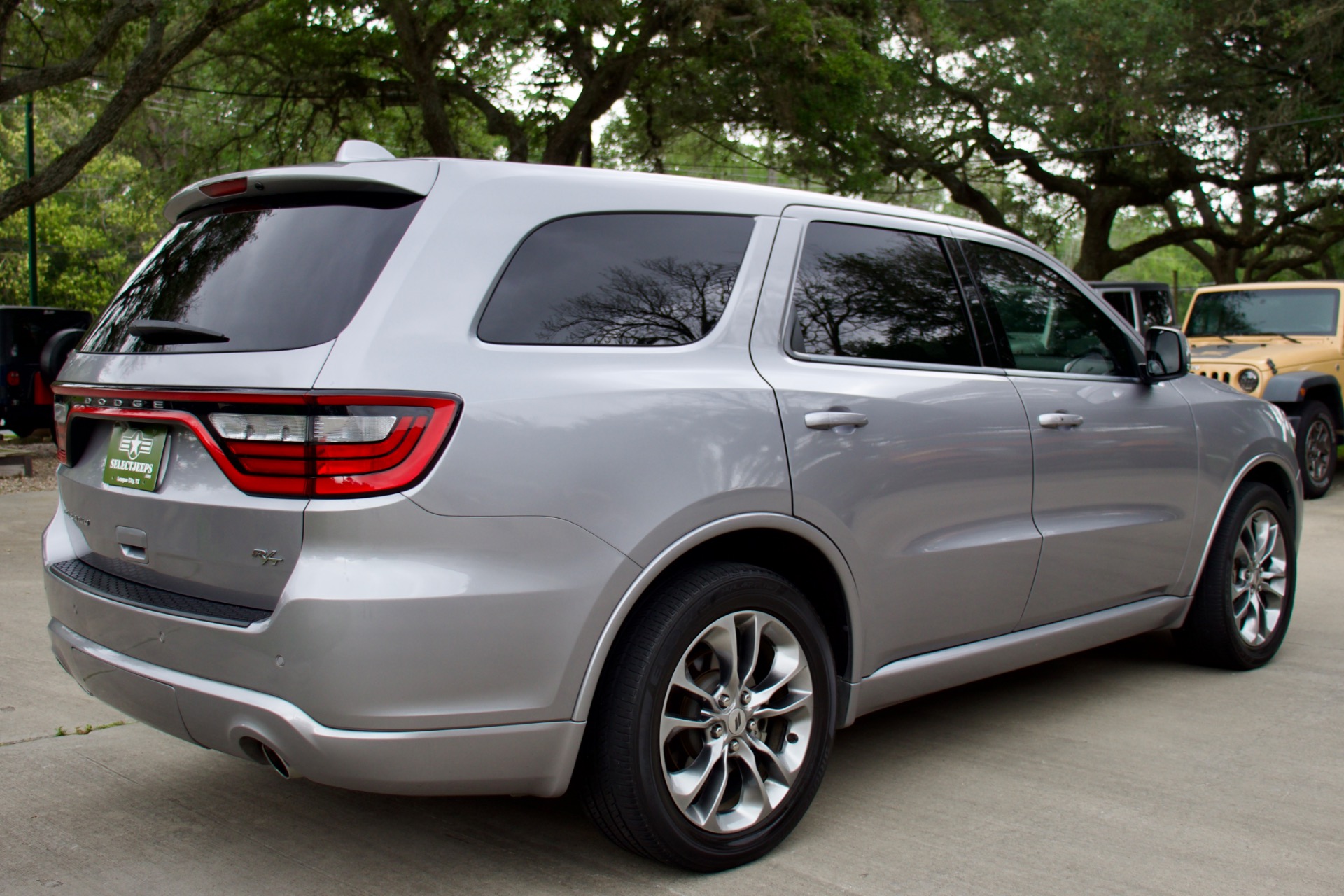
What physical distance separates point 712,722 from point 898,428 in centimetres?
103

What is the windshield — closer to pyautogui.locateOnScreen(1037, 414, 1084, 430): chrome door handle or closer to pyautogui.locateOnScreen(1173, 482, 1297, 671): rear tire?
pyautogui.locateOnScreen(1173, 482, 1297, 671): rear tire

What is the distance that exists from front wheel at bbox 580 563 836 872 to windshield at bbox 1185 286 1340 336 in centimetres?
1040

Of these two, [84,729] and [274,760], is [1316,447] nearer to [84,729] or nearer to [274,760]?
[84,729]

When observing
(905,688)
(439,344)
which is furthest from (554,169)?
(905,688)

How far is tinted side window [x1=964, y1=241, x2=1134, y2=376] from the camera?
4055 mm

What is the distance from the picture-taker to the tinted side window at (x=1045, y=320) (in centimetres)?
405

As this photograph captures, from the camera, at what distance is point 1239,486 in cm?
495

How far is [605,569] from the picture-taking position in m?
2.70

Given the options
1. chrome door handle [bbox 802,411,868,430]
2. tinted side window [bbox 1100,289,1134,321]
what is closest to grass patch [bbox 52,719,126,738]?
chrome door handle [bbox 802,411,868,430]

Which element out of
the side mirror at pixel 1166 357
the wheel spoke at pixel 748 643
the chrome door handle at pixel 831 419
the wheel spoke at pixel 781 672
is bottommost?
the wheel spoke at pixel 781 672

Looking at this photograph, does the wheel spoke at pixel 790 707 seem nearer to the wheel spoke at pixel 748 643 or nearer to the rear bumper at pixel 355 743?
the wheel spoke at pixel 748 643

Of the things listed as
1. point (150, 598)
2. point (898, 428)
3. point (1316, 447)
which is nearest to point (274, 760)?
point (150, 598)

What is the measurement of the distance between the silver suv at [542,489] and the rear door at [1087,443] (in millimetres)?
144

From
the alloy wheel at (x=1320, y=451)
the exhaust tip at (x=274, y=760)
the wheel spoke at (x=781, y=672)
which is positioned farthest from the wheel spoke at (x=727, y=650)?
the alloy wheel at (x=1320, y=451)
